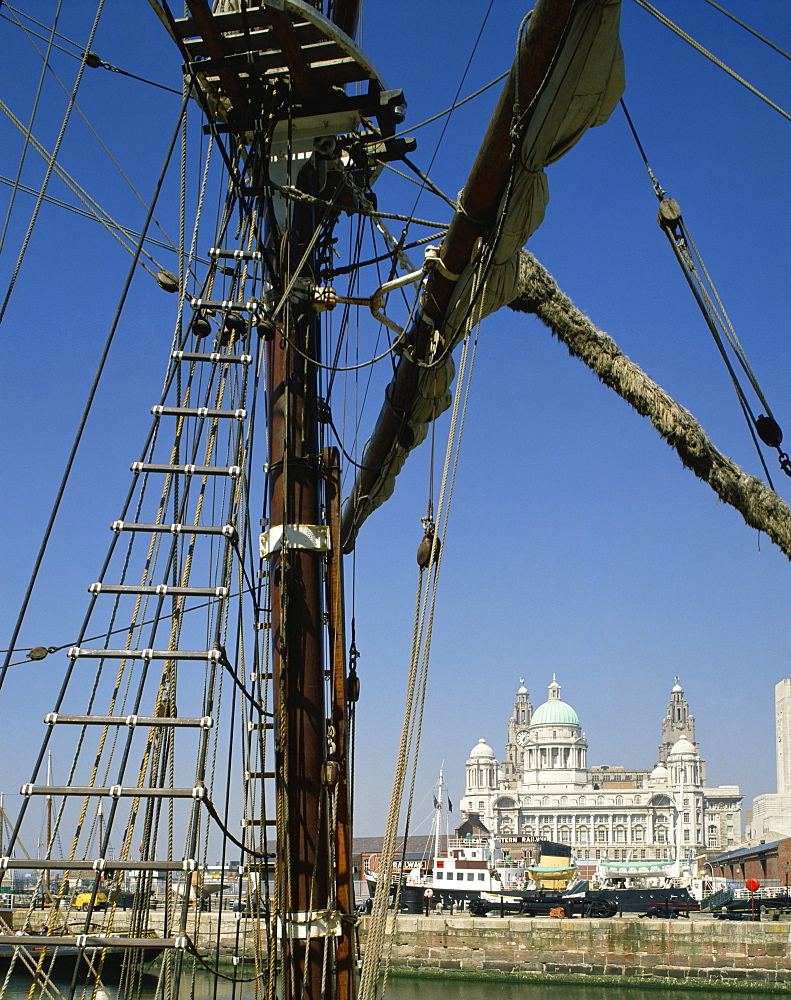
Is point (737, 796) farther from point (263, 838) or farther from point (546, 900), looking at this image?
point (263, 838)

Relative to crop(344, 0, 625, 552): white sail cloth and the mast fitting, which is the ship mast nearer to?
the mast fitting

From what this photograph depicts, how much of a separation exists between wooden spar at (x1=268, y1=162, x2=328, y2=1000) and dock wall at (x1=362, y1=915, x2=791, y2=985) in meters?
24.6

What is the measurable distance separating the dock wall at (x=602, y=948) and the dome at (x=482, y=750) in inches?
4416

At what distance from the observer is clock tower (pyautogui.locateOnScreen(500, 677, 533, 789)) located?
162 m

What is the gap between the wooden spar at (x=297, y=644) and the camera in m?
6.46

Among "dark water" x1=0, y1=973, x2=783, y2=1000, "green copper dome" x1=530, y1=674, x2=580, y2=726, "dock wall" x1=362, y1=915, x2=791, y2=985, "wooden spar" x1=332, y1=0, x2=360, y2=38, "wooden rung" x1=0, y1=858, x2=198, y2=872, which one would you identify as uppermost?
"green copper dome" x1=530, y1=674, x2=580, y2=726

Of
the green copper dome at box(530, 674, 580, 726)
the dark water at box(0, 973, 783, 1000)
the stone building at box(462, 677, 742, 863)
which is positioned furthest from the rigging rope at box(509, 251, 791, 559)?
the green copper dome at box(530, 674, 580, 726)

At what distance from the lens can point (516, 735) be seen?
171 metres

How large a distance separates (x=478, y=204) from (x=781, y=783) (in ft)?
229

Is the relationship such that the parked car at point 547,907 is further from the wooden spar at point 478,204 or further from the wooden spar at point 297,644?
the wooden spar at point 297,644

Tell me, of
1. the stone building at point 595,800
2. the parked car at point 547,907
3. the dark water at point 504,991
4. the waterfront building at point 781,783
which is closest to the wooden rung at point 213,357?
the dark water at point 504,991

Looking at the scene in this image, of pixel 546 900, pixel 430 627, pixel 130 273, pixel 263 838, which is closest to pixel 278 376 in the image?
pixel 130 273

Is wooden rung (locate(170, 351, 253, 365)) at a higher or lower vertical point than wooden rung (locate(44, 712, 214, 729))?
higher

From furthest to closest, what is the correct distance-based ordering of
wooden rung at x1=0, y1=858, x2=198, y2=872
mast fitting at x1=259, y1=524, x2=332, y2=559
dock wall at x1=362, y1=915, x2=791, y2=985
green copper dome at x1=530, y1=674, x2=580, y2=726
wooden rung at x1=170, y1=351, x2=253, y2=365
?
green copper dome at x1=530, y1=674, x2=580, y2=726 < dock wall at x1=362, y1=915, x2=791, y2=985 < wooden rung at x1=170, y1=351, x2=253, y2=365 < mast fitting at x1=259, y1=524, x2=332, y2=559 < wooden rung at x1=0, y1=858, x2=198, y2=872
